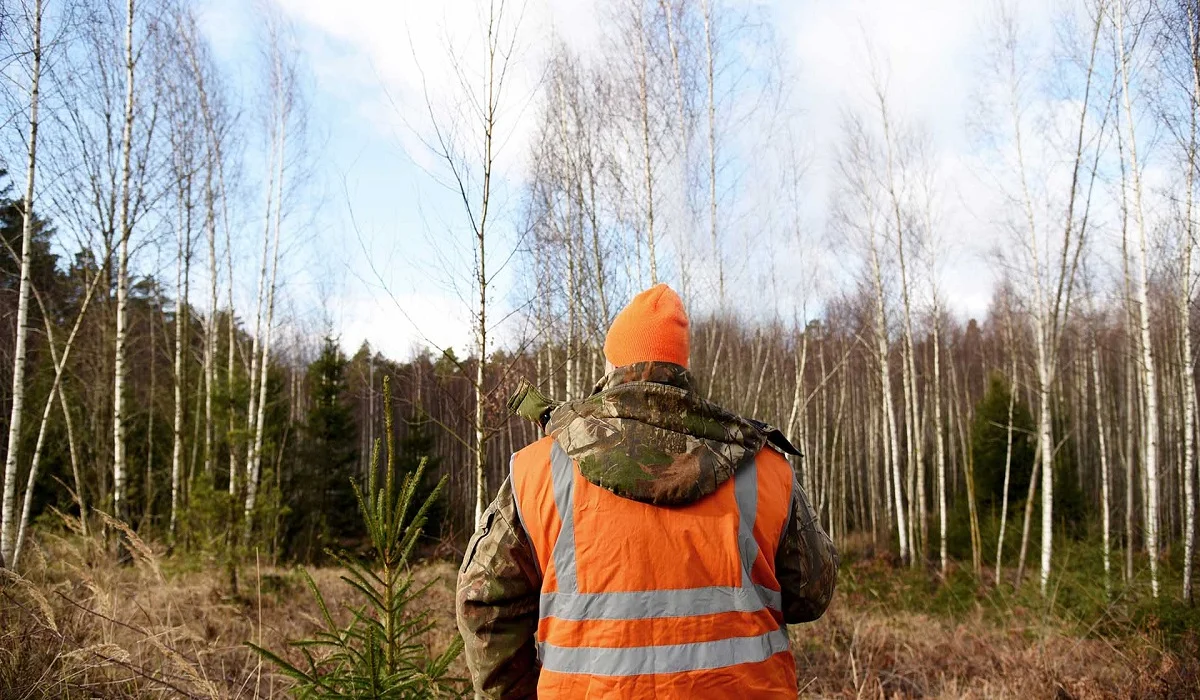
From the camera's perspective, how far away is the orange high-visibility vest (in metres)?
1.56

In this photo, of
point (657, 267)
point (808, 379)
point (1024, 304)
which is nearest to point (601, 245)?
point (657, 267)

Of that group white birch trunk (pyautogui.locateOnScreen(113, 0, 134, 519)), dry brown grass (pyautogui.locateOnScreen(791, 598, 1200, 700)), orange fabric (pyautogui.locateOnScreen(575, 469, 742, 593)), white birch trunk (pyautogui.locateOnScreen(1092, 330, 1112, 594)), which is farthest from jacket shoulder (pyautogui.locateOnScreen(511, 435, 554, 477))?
white birch trunk (pyautogui.locateOnScreen(113, 0, 134, 519))

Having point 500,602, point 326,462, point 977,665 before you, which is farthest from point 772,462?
point 326,462

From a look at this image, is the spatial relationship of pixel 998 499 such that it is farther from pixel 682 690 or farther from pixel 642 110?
pixel 682 690

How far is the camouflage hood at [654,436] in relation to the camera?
63.5 inches

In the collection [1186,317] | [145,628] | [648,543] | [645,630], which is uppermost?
[1186,317]

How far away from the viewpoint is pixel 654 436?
168 cm

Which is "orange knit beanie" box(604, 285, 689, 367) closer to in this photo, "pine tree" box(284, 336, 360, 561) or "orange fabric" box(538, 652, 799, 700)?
"orange fabric" box(538, 652, 799, 700)

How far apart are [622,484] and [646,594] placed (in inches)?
10.0

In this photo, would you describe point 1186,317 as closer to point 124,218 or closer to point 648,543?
point 648,543

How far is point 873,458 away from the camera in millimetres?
23750

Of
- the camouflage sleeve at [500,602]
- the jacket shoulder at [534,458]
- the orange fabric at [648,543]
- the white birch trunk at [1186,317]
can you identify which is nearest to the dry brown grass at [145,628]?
the camouflage sleeve at [500,602]

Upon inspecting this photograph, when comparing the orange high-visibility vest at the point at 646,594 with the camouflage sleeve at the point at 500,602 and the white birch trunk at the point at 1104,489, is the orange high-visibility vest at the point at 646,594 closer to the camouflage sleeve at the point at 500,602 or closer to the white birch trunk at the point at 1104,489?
the camouflage sleeve at the point at 500,602

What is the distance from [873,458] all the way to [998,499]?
202 inches
